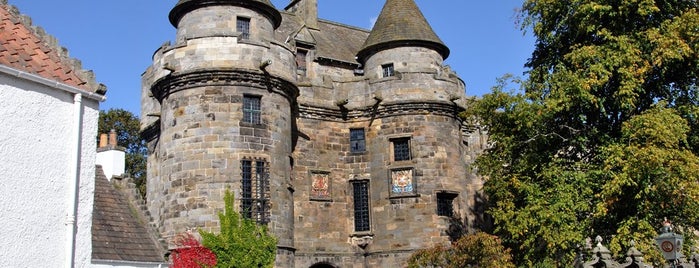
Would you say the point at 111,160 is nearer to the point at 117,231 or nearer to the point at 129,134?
the point at 117,231

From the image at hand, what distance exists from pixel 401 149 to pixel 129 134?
23993 mm

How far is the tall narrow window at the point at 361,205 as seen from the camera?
28.1 meters

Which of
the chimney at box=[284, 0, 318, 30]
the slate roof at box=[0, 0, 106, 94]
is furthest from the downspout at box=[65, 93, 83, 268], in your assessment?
the chimney at box=[284, 0, 318, 30]

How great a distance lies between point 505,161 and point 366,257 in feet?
20.6

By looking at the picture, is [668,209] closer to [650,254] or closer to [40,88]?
[650,254]

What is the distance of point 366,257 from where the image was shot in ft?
90.9

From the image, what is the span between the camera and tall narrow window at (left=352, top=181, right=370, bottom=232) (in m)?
28.1

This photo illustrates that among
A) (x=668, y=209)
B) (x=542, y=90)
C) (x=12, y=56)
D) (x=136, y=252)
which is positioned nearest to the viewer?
(x=12, y=56)

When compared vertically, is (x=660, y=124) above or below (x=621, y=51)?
below

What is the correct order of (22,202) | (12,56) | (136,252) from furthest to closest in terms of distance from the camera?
(136,252), (12,56), (22,202)

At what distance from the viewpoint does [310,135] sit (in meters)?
28.2

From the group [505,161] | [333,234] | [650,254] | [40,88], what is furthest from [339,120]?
[40,88]

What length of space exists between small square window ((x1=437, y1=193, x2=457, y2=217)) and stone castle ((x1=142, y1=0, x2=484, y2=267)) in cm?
4

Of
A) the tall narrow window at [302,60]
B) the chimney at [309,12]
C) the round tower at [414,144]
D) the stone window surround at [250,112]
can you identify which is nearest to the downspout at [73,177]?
the stone window surround at [250,112]
